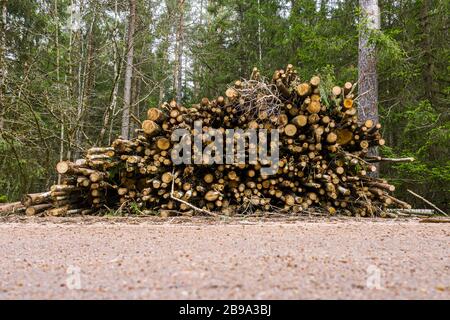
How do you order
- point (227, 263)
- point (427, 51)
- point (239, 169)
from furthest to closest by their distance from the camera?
point (427, 51), point (239, 169), point (227, 263)

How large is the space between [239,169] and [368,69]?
166 inches

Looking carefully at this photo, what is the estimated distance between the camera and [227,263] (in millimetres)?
2773

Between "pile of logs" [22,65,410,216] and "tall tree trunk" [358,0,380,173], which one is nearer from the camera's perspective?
"pile of logs" [22,65,410,216]

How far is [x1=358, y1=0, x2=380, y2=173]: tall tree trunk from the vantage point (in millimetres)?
8445

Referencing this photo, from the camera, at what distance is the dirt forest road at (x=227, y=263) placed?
2.17 meters

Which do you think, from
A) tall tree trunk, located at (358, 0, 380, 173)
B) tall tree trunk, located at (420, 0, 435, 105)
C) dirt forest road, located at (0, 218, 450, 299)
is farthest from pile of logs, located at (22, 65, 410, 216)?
tall tree trunk, located at (420, 0, 435, 105)

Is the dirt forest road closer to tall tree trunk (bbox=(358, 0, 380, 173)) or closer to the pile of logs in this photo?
the pile of logs

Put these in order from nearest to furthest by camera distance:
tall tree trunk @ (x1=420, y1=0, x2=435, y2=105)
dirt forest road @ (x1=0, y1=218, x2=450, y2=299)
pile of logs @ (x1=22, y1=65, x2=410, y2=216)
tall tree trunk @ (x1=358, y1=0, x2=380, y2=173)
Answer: dirt forest road @ (x1=0, y1=218, x2=450, y2=299)
pile of logs @ (x1=22, y1=65, x2=410, y2=216)
tall tree trunk @ (x1=358, y1=0, x2=380, y2=173)
tall tree trunk @ (x1=420, y1=0, x2=435, y2=105)

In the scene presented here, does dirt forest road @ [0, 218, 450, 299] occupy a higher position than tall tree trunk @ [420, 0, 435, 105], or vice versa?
tall tree trunk @ [420, 0, 435, 105]

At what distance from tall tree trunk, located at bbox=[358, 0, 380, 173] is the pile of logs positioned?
1857mm

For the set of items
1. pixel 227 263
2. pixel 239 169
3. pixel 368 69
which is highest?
pixel 368 69

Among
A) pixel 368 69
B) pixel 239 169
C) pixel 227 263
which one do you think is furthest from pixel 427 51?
pixel 227 263

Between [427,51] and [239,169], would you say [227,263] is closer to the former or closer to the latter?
[239,169]
